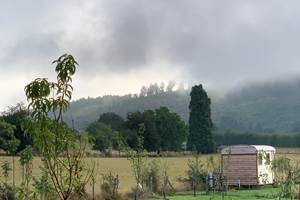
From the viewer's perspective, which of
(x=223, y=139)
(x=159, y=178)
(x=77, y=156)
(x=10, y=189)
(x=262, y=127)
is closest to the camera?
(x=77, y=156)

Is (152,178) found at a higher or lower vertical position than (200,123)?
lower

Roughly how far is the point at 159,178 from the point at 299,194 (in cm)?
912

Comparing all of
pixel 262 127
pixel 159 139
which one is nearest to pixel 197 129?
pixel 159 139

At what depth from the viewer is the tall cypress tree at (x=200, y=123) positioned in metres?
69.6

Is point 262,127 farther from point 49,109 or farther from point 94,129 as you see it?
point 49,109

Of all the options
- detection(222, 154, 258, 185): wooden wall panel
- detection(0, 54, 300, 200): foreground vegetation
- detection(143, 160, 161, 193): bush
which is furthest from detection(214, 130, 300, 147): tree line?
detection(143, 160, 161, 193): bush

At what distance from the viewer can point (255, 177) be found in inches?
1380

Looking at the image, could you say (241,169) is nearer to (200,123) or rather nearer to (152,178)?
(152,178)

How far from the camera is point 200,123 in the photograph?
2808 inches

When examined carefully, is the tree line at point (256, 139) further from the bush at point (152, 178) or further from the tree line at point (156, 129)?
the bush at point (152, 178)

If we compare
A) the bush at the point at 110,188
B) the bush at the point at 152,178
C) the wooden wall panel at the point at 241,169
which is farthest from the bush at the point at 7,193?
the wooden wall panel at the point at 241,169

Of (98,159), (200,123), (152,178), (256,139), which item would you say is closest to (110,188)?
(152,178)

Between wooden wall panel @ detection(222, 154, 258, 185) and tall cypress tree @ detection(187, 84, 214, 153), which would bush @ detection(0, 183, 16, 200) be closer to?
wooden wall panel @ detection(222, 154, 258, 185)

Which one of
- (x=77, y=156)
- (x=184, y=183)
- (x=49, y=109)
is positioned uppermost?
(x=49, y=109)
